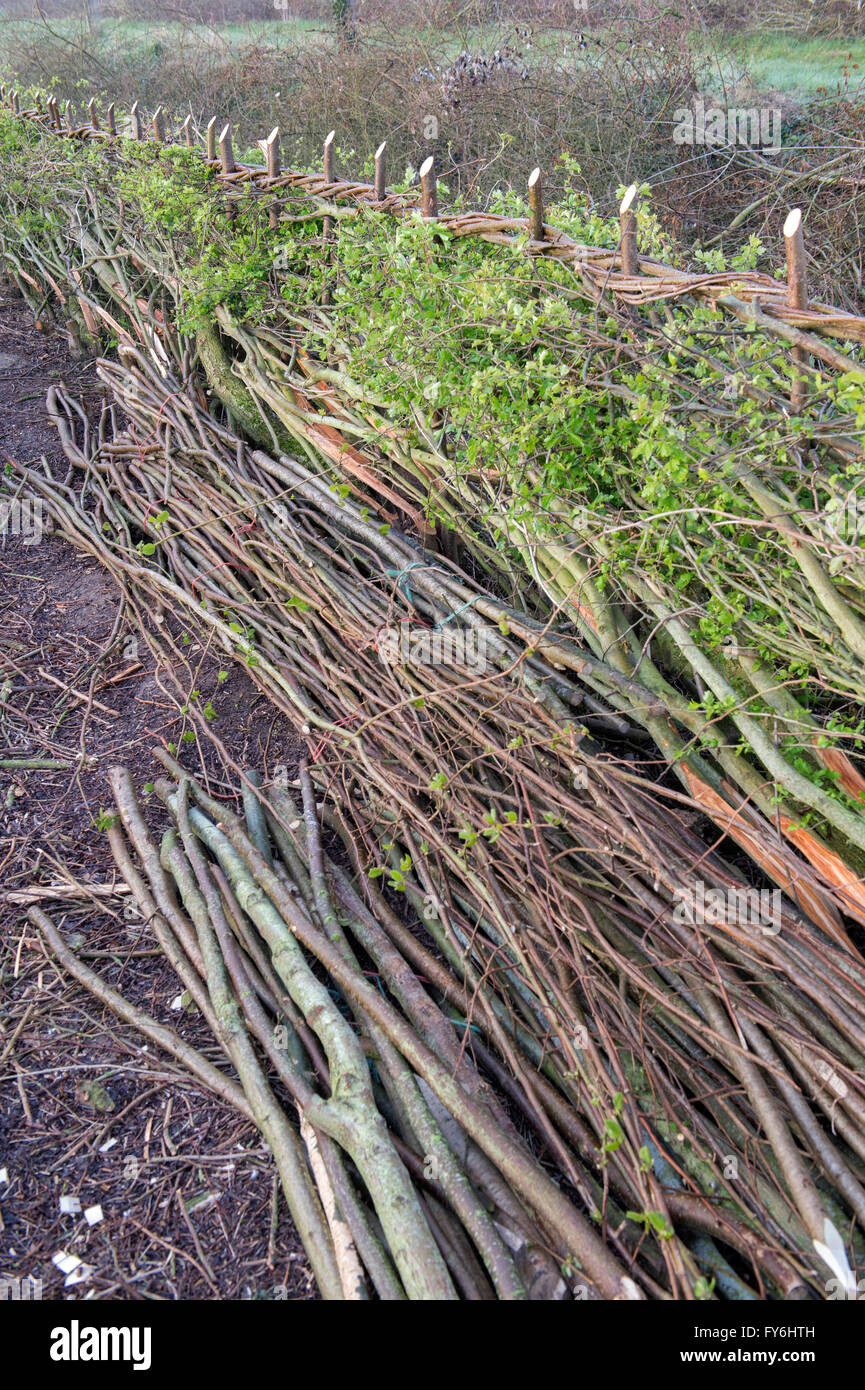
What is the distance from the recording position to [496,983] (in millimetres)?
2598

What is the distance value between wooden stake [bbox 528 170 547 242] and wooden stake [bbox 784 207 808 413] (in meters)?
1.06

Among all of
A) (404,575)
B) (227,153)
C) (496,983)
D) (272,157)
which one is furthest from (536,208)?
(227,153)

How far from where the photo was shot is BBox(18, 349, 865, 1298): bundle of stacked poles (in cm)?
201

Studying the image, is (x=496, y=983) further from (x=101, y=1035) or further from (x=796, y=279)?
(x=796, y=279)

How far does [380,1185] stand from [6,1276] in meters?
0.88

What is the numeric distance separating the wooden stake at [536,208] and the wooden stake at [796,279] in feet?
3.48

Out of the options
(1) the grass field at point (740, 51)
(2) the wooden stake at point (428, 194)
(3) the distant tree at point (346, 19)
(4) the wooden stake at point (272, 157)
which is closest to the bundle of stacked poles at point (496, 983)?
(2) the wooden stake at point (428, 194)

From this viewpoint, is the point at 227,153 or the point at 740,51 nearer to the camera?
the point at 227,153

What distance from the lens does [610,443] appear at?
3041 millimetres

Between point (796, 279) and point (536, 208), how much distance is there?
120 cm

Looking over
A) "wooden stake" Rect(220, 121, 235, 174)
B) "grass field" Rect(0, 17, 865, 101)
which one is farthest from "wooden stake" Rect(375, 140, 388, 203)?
"grass field" Rect(0, 17, 865, 101)

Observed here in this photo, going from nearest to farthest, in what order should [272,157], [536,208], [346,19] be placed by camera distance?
1. [536,208]
2. [272,157]
3. [346,19]

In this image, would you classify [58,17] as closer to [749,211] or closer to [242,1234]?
[749,211]

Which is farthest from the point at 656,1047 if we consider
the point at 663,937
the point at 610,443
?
the point at 610,443
